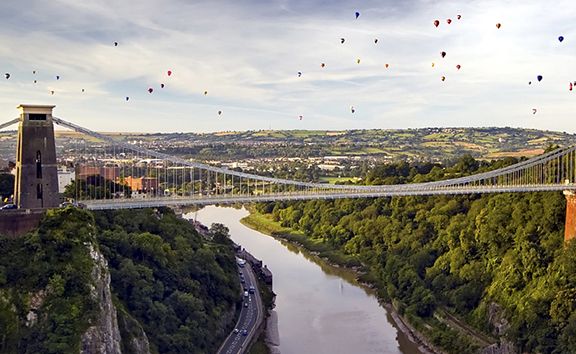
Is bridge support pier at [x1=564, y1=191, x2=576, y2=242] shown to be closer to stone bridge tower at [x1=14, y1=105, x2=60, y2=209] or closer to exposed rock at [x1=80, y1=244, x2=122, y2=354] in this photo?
exposed rock at [x1=80, y1=244, x2=122, y2=354]

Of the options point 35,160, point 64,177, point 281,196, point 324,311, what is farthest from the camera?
point 324,311

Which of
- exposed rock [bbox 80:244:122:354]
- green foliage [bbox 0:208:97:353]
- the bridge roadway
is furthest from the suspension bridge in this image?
exposed rock [bbox 80:244:122:354]

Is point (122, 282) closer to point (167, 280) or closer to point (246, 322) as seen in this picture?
point (167, 280)

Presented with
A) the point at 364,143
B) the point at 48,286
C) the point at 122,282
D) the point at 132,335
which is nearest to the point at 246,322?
the point at 122,282

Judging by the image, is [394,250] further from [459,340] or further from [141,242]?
[141,242]

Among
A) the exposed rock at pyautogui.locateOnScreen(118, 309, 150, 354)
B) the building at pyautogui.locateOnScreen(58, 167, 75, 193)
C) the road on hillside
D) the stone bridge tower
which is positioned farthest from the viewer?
the building at pyautogui.locateOnScreen(58, 167, 75, 193)

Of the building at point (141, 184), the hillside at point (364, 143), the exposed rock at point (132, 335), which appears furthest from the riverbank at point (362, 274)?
the hillside at point (364, 143)
